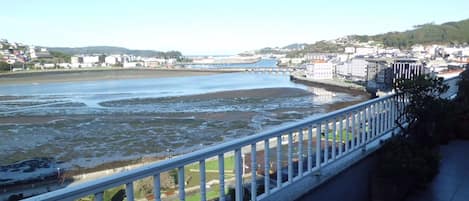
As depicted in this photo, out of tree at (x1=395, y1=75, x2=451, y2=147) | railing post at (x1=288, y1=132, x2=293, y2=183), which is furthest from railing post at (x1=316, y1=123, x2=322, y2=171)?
tree at (x1=395, y1=75, x2=451, y2=147)

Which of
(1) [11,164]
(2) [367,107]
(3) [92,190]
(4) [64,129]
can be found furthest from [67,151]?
(3) [92,190]

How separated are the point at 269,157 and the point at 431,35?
144172 mm

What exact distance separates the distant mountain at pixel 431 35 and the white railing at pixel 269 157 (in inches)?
4982

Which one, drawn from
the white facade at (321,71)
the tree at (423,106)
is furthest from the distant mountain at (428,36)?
the tree at (423,106)

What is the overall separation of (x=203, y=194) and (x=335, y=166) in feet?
→ 5.19

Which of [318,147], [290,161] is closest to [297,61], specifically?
[318,147]

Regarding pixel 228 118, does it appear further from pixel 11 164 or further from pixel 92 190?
pixel 92 190

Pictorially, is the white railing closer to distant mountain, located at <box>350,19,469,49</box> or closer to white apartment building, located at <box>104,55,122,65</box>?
distant mountain, located at <box>350,19,469,49</box>

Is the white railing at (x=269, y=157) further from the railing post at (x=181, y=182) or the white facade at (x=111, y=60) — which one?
the white facade at (x=111, y=60)

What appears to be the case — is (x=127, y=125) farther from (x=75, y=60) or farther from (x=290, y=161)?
(x=75, y=60)

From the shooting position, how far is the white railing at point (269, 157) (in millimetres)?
1496

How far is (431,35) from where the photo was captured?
13112 cm

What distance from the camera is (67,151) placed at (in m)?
18.2

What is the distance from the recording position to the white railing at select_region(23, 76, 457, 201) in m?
1.50
